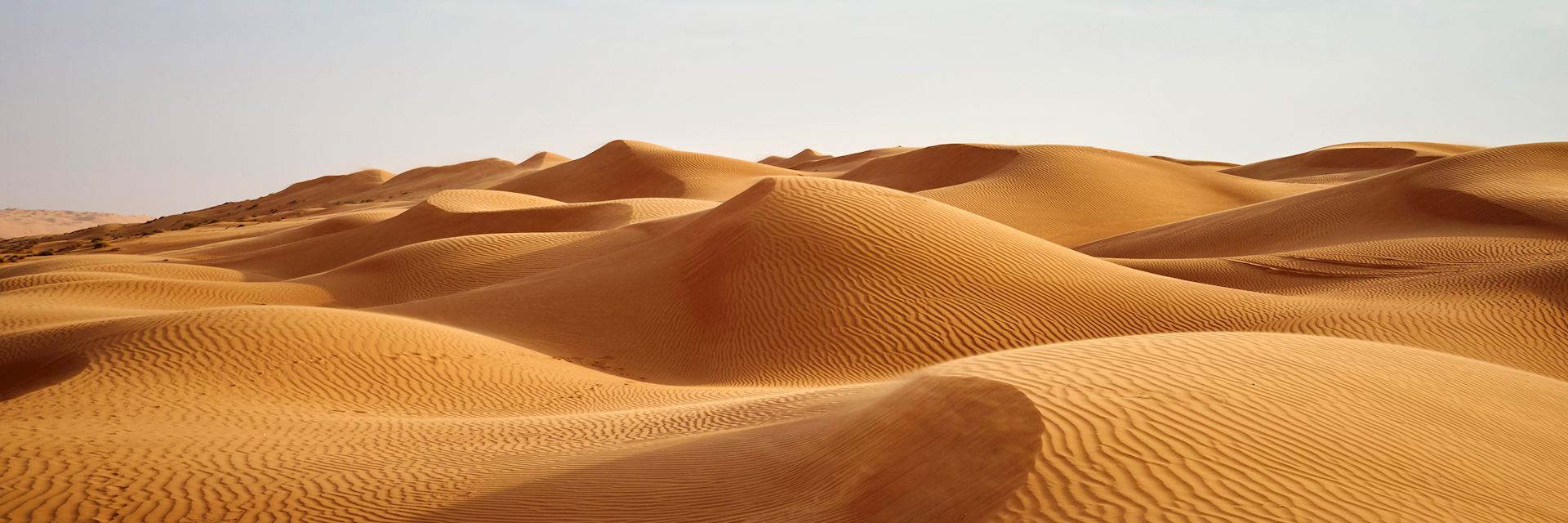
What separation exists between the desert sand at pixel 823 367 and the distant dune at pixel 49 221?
367ft

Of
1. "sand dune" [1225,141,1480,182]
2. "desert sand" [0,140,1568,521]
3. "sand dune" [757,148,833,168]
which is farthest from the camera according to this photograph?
"sand dune" [757,148,833,168]

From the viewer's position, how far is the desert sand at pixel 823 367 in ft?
17.5

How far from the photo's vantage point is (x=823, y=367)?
45.3 feet

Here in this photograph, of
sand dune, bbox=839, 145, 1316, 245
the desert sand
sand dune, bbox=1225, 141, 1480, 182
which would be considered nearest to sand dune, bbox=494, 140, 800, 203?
sand dune, bbox=839, 145, 1316, 245

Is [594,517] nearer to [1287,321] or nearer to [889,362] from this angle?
[889,362]

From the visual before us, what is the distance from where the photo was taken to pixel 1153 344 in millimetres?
7207

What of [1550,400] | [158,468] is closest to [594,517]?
[158,468]

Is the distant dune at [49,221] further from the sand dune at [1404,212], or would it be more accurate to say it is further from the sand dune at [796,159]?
the sand dune at [1404,212]

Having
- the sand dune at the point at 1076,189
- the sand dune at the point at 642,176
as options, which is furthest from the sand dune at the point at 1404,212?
the sand dune at the point at 642,176

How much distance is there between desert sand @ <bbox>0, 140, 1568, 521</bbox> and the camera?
5336mm

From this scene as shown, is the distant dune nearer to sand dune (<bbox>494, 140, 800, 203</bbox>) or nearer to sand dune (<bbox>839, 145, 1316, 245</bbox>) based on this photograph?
sand dune (<bbox>494, 140, 800, 203</bbox>)

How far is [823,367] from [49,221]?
161m

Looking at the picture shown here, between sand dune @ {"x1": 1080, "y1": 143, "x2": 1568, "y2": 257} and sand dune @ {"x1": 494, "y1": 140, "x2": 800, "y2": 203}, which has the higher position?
sand dune @ {"x1": 494, "y1": 140, "x2": 800, "y2": 203}

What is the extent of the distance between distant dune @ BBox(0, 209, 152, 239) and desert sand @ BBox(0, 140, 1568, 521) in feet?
367
